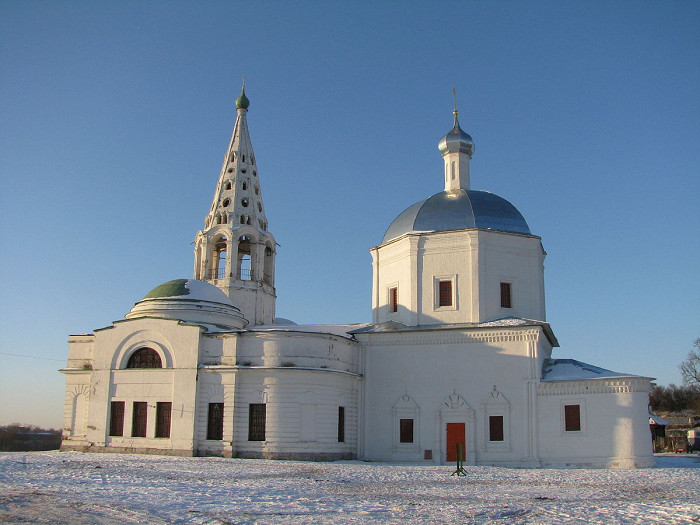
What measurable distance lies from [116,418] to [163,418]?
6.82 ft

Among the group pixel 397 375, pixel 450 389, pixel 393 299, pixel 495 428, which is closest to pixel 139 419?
pixel 397 375

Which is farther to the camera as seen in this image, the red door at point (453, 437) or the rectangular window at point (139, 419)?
the rectangular window at point (139, 419)

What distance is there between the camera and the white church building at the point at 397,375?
2489 centimetres

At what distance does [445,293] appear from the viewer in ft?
92.5

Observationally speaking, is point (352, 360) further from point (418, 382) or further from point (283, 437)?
point (283, 437)

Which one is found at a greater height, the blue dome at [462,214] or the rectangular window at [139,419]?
the blue dome at [462,214]

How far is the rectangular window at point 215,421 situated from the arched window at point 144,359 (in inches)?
113

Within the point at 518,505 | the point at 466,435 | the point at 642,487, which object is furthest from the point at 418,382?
the point at 518,505

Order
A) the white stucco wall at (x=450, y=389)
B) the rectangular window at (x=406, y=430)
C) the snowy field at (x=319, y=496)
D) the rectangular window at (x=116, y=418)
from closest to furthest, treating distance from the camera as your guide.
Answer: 1. the snowy field at (x=319, y=496)
2. the white stucco wall at (x=450, y=389)
3. the rectangular window at (x=116, y=418)
4. the rectangular window at (x=406, y=430)

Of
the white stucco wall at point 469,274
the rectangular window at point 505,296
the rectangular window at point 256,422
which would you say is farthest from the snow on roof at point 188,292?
the rectangular window at point 505,296

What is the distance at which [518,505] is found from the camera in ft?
37.9

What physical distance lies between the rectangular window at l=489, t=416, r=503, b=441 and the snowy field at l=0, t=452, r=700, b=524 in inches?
256

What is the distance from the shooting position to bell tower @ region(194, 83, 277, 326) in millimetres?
32750

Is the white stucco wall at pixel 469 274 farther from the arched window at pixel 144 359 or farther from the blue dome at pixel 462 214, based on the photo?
the arched window at pixel 144 359
